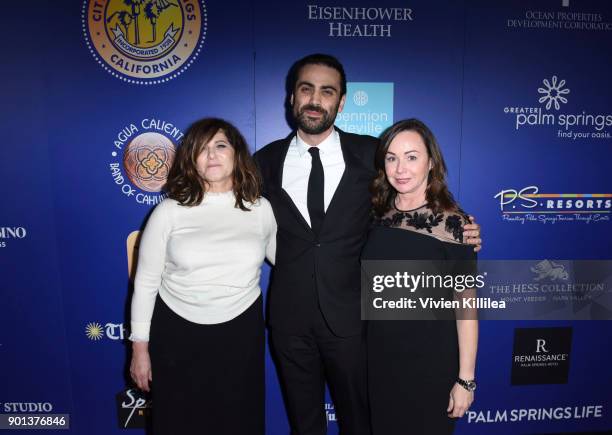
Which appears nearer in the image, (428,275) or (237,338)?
(428,275)

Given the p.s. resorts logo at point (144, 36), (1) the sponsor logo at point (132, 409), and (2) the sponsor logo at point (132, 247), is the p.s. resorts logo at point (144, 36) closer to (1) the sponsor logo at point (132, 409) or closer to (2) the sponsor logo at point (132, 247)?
(2) the sponsor logo at point (132, 247)

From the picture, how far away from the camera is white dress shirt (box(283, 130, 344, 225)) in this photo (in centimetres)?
189

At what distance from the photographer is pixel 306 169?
1.95 meters

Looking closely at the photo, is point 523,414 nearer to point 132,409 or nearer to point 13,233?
point 132,409

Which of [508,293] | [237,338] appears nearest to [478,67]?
[508,293]

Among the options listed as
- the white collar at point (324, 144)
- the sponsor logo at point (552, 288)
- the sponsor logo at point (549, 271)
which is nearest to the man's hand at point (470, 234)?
the white collar at point (324, 144)

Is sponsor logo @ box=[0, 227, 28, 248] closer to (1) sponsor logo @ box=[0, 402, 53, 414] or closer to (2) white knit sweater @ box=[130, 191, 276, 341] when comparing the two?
(1) sponsor logo @ box=[0, 402, 53, 414]

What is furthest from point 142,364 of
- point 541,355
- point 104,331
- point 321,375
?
point 541,355

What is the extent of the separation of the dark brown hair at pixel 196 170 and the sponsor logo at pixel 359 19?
1118 mm

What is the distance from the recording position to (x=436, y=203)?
1624mm

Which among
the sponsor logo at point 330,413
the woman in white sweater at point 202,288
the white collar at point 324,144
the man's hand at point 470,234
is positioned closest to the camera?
the man's hand at point 470,234

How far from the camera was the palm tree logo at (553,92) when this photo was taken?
250cm

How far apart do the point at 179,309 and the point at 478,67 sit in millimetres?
2303

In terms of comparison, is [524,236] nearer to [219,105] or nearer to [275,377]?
[275,377]
